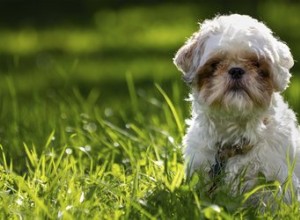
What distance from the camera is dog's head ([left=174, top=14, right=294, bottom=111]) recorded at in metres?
6.21

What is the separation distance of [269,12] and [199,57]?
10.9 metres

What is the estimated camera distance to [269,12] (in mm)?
17109

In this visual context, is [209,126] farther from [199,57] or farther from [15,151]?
[15,151]

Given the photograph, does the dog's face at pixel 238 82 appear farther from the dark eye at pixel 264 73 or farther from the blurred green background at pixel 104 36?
the blurred green background at pixel 104 36

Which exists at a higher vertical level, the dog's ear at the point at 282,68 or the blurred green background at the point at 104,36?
the dog's ear at the point at 282,68

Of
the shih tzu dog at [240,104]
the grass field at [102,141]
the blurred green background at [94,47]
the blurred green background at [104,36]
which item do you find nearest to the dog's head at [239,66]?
the shih tzu dog at [240,104]

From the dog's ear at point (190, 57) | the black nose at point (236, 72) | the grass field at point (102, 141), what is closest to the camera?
the grass field at point (102, 141)

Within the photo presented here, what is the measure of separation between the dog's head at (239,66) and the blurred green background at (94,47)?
2232mm

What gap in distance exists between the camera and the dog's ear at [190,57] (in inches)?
253

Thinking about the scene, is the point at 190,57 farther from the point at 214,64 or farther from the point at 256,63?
the point at 256,63

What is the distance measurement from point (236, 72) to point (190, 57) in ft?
1.30

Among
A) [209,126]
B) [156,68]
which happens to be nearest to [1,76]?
[156,68]

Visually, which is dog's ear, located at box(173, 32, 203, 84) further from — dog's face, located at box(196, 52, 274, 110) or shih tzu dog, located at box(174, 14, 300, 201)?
dog's face, located at box(196, 52, 274, 110)

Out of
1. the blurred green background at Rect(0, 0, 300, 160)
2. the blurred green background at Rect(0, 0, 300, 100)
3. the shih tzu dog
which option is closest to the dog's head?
the shih tzu dog
